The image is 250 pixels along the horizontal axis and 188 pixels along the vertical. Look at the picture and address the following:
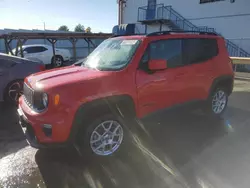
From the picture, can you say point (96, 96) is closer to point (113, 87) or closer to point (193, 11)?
point (113, 87)

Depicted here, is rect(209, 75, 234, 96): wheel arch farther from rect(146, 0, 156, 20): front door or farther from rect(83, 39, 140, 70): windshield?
rect(146, 0, 156, 20): front door

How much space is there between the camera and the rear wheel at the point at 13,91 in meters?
6.11

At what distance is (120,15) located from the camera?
82.5ft

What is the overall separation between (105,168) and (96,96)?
3.36ft

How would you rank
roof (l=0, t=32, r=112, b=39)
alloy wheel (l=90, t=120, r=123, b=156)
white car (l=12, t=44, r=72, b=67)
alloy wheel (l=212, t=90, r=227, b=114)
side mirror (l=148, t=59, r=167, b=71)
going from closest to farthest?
alloy wheel (l=90, t=120, r=123, b=156)
side mirror (l=148, t=59, r=167, b=71)
alloy wheel (l=212, t=90, r=227, b=114)
roof (l=0, t=32, r=112, b=39)
white car (l=12, t=44, r=72, b=67)

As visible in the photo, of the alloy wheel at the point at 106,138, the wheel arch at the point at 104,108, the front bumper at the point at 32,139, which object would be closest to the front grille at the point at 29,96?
the front bumper at the point at 32,139

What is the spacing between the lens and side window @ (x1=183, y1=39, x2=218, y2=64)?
4.58 meters

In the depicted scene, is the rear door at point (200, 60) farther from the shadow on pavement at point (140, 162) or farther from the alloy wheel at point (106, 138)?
the alloy wheel at point (106, 138)

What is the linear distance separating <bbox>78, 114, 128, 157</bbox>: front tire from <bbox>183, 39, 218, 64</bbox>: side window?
1.88 metres

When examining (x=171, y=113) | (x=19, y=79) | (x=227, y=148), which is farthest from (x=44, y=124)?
(x=19, y=79)

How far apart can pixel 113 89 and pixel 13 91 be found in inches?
152

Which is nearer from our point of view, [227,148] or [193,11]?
[227,148]

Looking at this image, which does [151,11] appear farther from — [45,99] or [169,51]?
[45,99]

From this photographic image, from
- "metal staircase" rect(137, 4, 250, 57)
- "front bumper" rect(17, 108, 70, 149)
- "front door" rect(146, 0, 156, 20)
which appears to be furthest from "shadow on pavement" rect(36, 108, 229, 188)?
"front door" rect(146, 0, 156, 20)
